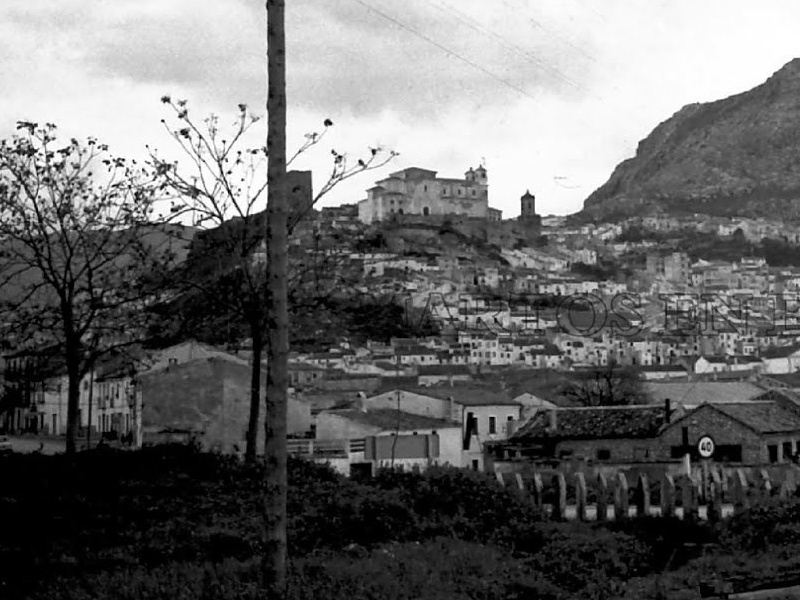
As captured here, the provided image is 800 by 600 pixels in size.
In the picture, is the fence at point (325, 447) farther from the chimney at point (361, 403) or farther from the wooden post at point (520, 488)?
the chimney at point (361, 403)

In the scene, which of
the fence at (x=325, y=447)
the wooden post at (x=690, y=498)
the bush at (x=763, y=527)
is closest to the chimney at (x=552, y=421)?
the fence at (x=325, y=447)

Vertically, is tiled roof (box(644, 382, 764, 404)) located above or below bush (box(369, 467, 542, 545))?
above

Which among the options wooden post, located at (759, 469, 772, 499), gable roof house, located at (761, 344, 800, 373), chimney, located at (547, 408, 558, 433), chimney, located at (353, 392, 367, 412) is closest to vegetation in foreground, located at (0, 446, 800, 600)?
wooden post, located at (759, 469, 772, 499)

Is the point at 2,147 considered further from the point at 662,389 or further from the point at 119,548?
the point at 662,389

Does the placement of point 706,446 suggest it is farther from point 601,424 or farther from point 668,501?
point 668,501

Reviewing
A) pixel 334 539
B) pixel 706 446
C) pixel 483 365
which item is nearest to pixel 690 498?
pixel 334 539

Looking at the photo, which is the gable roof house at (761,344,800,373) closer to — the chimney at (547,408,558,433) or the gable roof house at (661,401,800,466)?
the chimney at (547,408,558,433)

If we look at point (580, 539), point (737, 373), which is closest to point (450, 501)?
point (580, 539)
